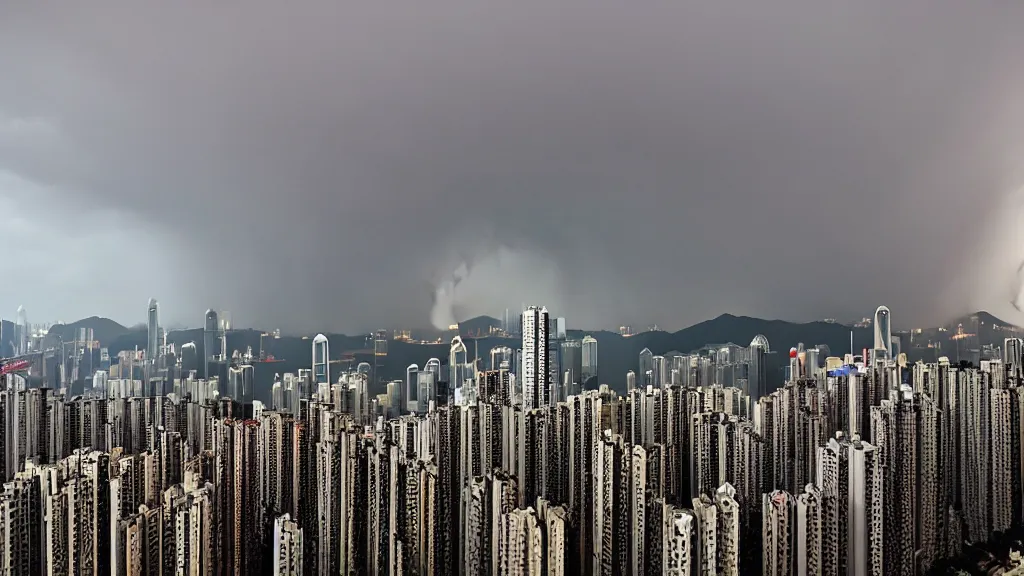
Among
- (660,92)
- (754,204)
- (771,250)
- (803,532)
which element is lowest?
(803,532)

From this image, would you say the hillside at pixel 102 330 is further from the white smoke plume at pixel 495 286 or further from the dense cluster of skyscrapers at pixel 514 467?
the white smoke plume at pixel 495 286

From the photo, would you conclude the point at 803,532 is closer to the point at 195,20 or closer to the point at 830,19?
the point at 830,19

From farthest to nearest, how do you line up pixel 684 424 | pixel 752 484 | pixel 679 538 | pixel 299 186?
pixel 299 186, pixel 684 424, pixel 752 484, pixel 679 538

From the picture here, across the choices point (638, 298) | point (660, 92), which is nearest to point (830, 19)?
point (660, 92)

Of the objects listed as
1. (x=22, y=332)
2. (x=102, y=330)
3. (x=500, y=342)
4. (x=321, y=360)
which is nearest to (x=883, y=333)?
(x=500, y=342)

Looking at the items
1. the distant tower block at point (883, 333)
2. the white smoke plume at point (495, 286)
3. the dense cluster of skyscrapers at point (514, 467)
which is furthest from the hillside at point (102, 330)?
the distant tower block at point (883, 333)

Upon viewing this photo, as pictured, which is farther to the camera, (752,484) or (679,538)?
(752,484)

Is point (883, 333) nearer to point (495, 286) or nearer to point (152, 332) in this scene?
point (495, 286)
